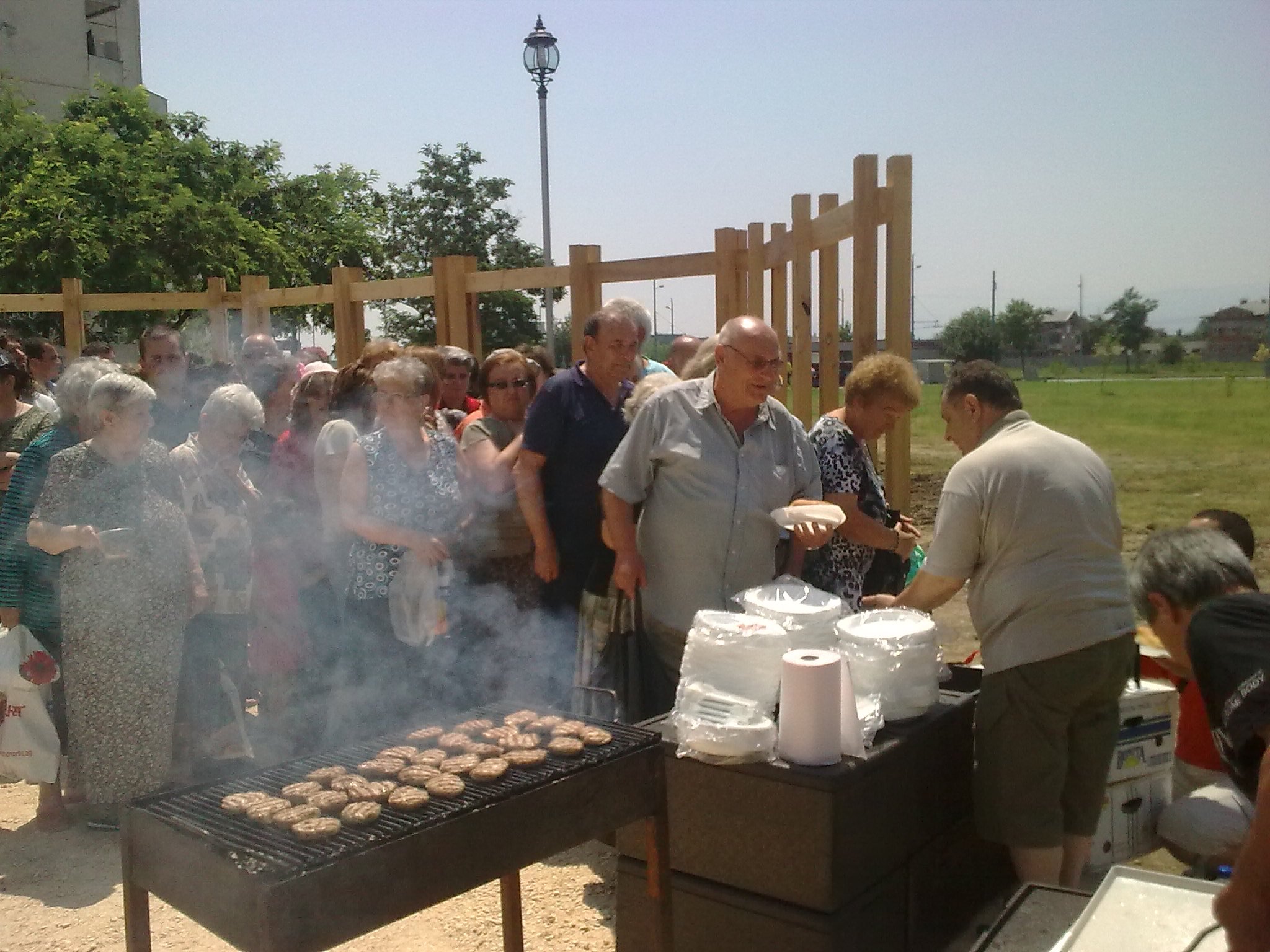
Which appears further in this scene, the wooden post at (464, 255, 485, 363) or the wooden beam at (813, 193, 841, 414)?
the wooden post at (464, 255, 485, 363)

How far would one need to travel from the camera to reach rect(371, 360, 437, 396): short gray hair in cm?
418

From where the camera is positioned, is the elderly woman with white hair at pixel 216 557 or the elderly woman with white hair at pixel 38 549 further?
the elderly woman with white hair at pixel 216 557

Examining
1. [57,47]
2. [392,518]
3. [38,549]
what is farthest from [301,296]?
[57,47]

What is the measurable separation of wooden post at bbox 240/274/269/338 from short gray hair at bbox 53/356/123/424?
5.17 m

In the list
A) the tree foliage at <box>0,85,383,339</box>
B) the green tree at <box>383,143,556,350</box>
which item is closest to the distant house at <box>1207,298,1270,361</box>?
the green tree at <box>383,143,556,350</box>

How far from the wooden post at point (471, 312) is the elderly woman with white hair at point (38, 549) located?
3327mm

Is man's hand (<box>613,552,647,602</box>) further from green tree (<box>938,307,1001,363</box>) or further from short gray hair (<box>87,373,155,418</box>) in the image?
green tree (<box>938,307,1001,363</box>)

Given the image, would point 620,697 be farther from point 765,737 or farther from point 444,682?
point 765,737

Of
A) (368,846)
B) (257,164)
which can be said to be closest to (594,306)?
(368,846)

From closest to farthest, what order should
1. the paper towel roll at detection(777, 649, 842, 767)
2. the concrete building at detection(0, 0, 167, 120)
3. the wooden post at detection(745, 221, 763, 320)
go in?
1. the paper towel roll at detection(777, 649, 842, 767)
2. the wooden post at detection(745, 221, 763, 320)
3. the concrete building at detection(0, 0, 167, 120)

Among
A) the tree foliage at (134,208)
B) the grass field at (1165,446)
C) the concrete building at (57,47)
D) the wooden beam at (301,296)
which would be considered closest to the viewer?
the wooden beam at (301,296)

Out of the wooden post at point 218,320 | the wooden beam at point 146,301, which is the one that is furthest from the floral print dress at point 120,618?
the wooden beam at point 146,301

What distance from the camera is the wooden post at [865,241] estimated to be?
433cm

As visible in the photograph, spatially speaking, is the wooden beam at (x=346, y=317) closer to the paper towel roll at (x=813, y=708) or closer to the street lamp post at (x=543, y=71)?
the street lamp post at (x=543, y=71)
